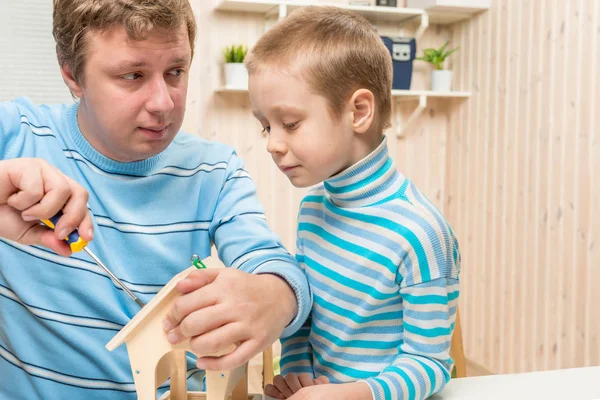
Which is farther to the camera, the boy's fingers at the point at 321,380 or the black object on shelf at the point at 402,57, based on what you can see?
the black object on shelf at the point at 402,57

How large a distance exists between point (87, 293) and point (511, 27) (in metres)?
2.59

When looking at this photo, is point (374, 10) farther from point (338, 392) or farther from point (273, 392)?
point (338, 392)

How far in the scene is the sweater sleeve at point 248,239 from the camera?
0.83 meters

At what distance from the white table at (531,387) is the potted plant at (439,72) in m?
2.65

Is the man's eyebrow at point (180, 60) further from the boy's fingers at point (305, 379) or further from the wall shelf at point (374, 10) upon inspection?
the wall shelf at point (374, 10)

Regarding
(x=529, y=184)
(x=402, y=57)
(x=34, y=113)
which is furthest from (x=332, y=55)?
(x=402, y=57)

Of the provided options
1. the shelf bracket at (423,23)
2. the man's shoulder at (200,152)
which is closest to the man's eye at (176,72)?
the man's shoulder at (200,152)

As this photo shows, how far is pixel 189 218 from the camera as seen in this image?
1125 millimetres

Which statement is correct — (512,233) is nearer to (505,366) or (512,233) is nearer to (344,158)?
(505,366)

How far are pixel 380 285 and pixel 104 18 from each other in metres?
0.61

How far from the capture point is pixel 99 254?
1.07 m

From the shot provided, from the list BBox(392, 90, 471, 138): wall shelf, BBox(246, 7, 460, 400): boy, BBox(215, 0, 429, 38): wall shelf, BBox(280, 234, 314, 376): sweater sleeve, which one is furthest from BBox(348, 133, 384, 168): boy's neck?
BBox(392, 90, 471, 138): wall shelf

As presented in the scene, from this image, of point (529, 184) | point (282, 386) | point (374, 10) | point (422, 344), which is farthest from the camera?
point (374, 10)

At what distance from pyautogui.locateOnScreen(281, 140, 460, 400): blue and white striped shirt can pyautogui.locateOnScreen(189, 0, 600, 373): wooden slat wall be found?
1846 millimetres
